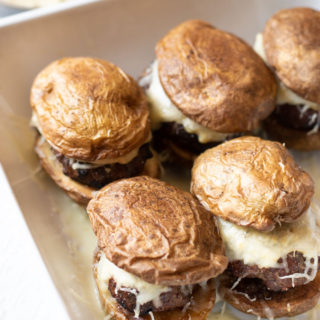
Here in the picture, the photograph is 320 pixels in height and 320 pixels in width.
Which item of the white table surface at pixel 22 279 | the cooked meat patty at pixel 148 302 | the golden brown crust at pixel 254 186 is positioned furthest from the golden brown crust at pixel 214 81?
the white table surface at pixel 22 279

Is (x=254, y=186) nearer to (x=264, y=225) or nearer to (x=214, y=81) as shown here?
(x=264, y=225)

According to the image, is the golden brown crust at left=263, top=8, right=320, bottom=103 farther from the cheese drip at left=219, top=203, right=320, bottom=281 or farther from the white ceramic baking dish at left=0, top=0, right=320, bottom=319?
the cheese drip at left=219, top=203, right=320, bottom=281

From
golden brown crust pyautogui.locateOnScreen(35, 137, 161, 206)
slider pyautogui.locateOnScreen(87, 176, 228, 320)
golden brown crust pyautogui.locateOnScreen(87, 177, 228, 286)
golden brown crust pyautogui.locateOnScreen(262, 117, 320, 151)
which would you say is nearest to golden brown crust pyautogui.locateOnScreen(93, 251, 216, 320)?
slider pyautogui.locateOnScreen(87, 176, 228, 320)

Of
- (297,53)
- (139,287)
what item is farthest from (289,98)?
(139,287)

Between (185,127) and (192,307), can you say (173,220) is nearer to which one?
(192,307)

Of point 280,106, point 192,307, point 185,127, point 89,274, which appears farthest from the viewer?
point 280,106

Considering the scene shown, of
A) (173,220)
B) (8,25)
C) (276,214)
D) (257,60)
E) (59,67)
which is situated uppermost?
(8,25)

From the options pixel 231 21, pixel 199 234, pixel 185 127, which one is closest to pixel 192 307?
pixel 199 234
